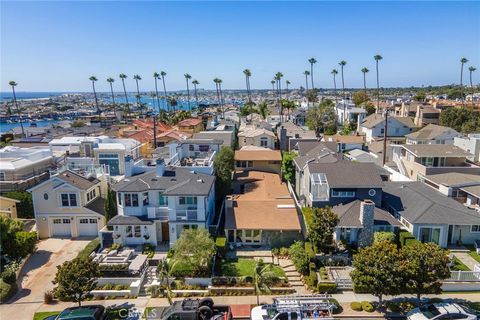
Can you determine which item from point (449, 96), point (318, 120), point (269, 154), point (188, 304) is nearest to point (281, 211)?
point (188, 304)

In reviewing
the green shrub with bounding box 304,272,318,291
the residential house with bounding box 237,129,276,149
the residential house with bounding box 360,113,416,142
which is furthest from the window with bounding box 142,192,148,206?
the residential house with bounding box 360,113,416,142

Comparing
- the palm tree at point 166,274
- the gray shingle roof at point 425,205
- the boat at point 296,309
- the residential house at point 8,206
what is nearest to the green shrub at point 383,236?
the gray shingle roof at point 425,205

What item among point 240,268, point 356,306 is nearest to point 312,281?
point 356,306

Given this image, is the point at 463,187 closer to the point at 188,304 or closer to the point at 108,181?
the point at 188,304

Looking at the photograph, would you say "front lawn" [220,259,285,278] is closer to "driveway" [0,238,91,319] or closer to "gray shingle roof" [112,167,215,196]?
"gray shingle roof" [112,167,215,196]

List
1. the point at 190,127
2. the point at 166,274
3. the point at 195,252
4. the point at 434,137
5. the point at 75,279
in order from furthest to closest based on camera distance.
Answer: the point at 190,127, the point at 434,137, the point at 195,252, the point at 166,274, the point at 75,279

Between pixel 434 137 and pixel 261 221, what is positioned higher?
pixel 434 137

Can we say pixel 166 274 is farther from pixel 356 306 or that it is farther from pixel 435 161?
pixel 435 161
